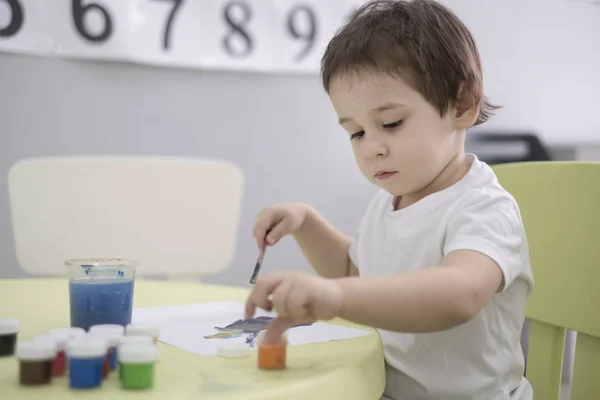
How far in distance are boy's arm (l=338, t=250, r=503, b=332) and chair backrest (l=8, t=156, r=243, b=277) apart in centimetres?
84

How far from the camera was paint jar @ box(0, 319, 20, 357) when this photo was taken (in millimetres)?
616

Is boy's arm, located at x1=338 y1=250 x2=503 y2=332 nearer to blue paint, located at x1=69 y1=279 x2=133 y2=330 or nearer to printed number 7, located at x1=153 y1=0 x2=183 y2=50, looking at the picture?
blue paint, located at x1=69 y1=279 x2=133 y2=330

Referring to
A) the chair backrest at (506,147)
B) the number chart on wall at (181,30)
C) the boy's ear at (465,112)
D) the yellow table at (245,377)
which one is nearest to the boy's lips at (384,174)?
the boy's ear at (465,112)

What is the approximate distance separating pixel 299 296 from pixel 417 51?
0.39 meters

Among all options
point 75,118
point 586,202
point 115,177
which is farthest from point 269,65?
point 586,202

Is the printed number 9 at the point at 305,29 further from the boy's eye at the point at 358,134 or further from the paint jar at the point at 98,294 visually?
the paint jar at the point at 98,294

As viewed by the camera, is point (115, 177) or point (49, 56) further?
point (49, 56)

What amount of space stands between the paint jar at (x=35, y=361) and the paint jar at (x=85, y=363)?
0.02 meters

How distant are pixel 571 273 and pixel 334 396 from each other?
1.65 ft

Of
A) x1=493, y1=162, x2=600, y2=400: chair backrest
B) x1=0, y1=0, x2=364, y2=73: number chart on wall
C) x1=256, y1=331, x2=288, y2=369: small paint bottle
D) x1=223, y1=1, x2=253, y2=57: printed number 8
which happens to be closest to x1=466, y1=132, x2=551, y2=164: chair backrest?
x1=0, y1=0, x2=364, y2=73: number chart on wall

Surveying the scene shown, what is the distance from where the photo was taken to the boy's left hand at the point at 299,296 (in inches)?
21.7

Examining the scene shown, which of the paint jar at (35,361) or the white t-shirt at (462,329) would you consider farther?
the white t-shirt at (462,329)

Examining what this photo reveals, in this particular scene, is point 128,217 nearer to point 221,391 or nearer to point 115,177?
point 115,177

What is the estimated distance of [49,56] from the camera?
1.71 m
